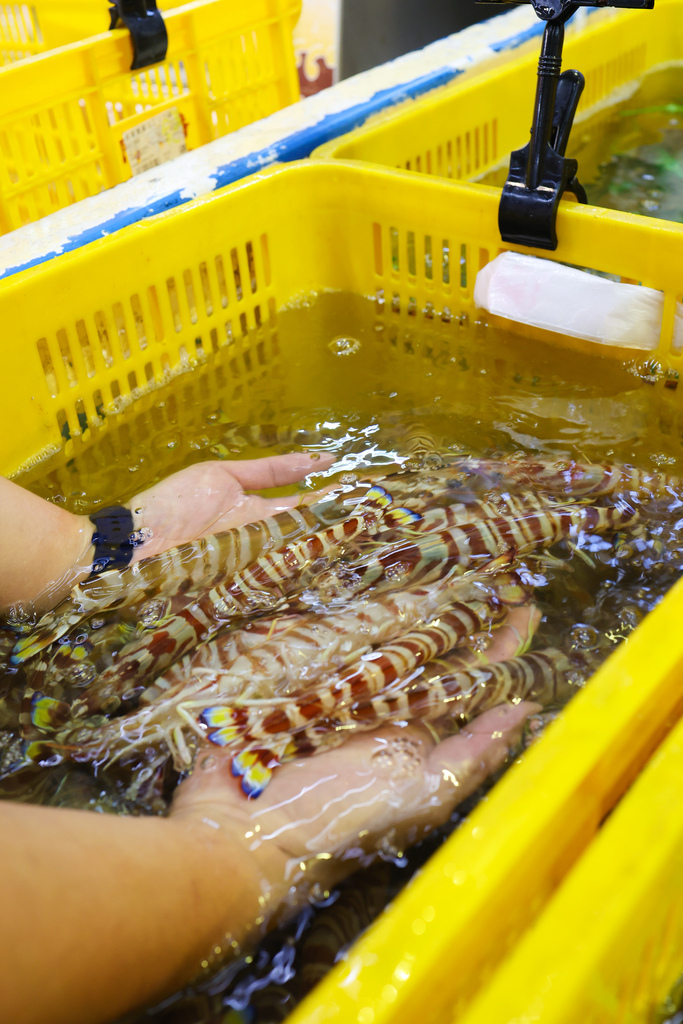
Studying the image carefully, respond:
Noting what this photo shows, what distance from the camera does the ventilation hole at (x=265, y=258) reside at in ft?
6.65

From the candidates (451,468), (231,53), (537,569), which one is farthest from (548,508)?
(231,53)

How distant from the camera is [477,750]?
1.07 meters

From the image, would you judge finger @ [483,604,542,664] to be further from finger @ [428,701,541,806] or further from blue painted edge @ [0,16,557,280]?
blue painted edge @ [0,16,557,280]

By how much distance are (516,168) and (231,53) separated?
174cm

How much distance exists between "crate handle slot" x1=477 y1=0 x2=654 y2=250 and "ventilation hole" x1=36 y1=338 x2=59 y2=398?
Result: 1002mm

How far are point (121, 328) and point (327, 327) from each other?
21.5 inches

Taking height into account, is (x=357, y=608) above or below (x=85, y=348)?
below

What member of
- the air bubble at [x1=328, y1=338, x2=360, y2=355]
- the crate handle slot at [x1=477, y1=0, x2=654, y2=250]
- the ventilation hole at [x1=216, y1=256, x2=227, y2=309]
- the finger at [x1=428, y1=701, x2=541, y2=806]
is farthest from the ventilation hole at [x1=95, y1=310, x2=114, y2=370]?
the finger at [x1=428, y1=701, x2=541, y2=806]

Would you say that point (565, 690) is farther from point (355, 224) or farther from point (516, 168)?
point (355, 224)

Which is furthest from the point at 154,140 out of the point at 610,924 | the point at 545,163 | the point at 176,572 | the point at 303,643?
the point at 610,924

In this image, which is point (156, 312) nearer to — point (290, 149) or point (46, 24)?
point (290, 149)

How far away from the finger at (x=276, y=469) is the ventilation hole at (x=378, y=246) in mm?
634

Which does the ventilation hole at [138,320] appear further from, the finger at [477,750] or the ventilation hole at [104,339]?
the finger at [477,750]

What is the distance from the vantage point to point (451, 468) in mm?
1568
